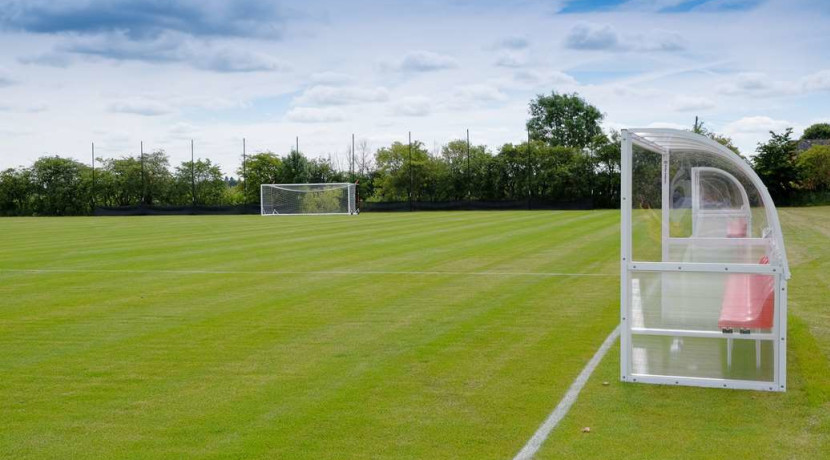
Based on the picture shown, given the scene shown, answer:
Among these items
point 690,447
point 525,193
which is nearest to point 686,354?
point 690,447

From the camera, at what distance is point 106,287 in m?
12.6

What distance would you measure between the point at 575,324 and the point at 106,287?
A: 751cm

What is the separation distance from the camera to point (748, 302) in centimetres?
650

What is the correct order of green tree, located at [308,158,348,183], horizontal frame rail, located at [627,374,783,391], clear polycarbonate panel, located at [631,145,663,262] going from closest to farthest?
horizontal frame rail, located at [627,374,783,391] → clear polycarbonate panel, located at [631,145,663,262] → green tree, located at [308,158,348,183]

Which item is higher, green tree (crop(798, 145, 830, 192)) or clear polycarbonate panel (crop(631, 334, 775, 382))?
green tree (crop(798, 145, 830, 192))

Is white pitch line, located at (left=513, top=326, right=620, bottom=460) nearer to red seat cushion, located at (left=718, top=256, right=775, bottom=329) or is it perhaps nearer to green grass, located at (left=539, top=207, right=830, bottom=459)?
green grass, located at (left=539, top=207, right=830, bottom=459)

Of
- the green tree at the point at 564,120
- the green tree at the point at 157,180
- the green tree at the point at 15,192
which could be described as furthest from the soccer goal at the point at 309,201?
the green tree at the point at 564,120

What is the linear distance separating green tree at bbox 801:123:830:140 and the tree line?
36.6 metres

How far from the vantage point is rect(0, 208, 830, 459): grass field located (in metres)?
5.13

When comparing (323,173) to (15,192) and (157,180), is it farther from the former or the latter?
(15,192)

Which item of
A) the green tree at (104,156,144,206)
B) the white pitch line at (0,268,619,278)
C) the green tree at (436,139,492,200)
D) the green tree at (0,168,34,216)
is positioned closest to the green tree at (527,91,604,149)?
the green tree at (436,139,492,200)

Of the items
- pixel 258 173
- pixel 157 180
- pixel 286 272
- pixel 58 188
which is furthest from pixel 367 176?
pixel 286 272

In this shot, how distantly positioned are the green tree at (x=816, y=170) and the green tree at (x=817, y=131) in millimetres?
39505

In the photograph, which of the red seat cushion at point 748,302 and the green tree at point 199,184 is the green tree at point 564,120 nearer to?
the green tree at point 199,184
